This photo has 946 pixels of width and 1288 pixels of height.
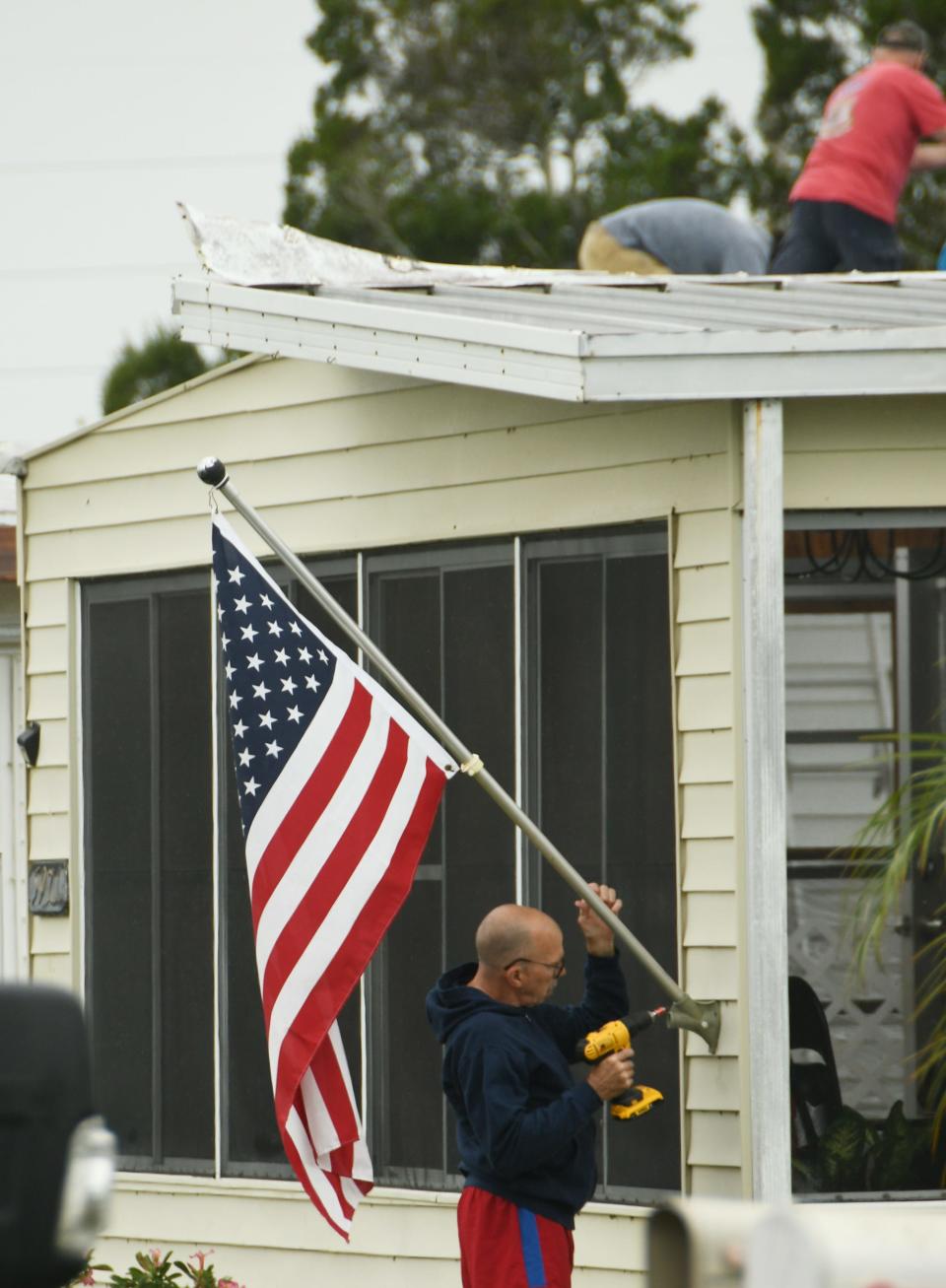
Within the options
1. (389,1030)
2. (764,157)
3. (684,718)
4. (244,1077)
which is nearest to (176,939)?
(244,1077)

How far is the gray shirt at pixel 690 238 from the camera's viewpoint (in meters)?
10.1

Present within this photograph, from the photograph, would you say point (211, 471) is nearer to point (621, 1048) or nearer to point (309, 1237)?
point (621, 1048)

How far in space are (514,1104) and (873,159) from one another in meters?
5.15

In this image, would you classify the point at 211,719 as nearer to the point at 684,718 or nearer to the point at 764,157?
the point at 684,718

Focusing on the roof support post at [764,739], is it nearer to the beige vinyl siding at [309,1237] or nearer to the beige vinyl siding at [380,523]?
the beige vinyl siding at [380,523]

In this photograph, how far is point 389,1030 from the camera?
259 inches

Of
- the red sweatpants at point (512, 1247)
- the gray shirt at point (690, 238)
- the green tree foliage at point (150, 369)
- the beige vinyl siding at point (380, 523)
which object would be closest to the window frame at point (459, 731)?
the beige vinyl siding at point (380, 523)

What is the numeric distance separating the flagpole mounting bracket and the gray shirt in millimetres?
5147

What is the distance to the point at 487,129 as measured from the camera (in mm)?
27844

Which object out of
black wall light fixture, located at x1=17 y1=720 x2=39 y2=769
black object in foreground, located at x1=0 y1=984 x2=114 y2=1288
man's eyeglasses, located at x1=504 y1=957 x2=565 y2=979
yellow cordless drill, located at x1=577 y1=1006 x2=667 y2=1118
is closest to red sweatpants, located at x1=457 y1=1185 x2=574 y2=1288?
yellow cordless drill, located at x1=577 y1=1006 x2=667 y2=1118

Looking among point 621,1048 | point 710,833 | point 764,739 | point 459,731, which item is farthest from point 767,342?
point 621,1048

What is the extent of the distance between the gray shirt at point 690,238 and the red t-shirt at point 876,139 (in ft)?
4.45

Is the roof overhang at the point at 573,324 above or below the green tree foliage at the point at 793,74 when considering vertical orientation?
below

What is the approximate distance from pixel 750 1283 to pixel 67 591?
5.47 meters
